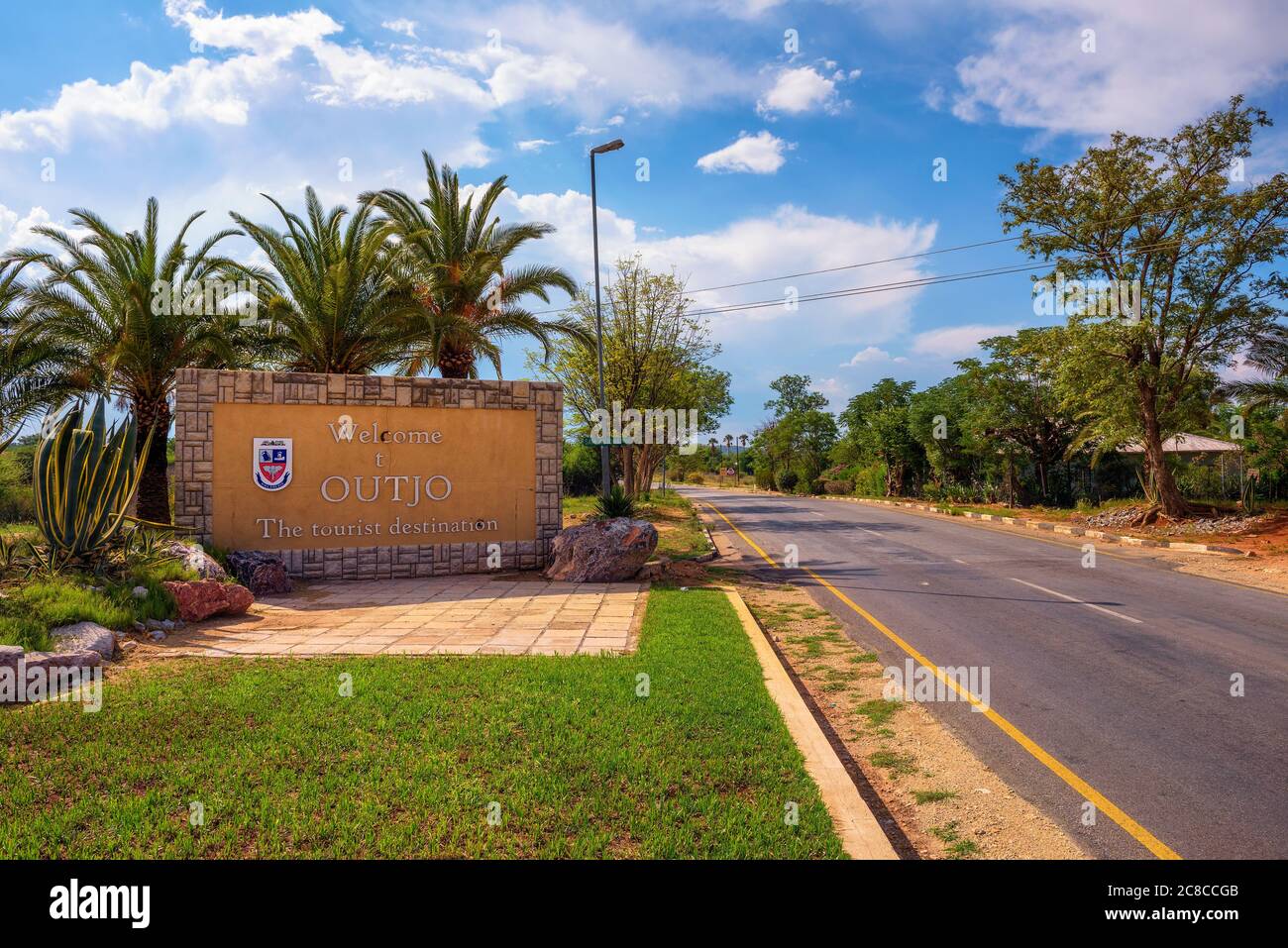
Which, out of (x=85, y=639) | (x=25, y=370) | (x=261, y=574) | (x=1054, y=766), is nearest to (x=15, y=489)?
(x=25, y=370)

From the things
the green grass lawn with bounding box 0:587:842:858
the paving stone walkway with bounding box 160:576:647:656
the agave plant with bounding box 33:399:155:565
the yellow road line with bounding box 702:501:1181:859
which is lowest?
the yellow road line with bounding box 702:501:1181:859

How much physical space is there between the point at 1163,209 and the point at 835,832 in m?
23.8

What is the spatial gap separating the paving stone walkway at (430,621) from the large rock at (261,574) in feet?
0.89

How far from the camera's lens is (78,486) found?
9695 mm

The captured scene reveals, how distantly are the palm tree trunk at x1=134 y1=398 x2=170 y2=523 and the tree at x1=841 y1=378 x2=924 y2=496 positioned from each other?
3430 centimetres

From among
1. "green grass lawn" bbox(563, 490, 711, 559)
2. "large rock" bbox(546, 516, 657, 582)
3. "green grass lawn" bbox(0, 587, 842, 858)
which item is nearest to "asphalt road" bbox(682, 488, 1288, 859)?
"green grass lawn" bbox(0, 587, 842, 858)

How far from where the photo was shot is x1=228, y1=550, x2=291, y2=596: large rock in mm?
11656

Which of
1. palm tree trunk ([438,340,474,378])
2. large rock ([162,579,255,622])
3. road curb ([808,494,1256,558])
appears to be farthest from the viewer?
palm tree trunk ([438,340,474,378])

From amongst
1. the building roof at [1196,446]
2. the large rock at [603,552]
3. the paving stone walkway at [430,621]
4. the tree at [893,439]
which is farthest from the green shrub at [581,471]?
the paving stone walkway at [430,621]

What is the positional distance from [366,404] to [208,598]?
5146 mm

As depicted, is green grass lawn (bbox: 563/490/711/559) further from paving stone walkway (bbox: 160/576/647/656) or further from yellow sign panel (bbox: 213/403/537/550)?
paving stone walkway (bbox: 160/576/647/656)

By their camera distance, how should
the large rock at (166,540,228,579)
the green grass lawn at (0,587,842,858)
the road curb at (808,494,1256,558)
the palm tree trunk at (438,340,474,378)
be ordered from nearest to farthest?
the green grass lawn at (0,587,842,858) < the large rock at (166,540,228,579) < the road curb at (808,494,1256,558) < the palm tree trunk at (438,340,474,378)
